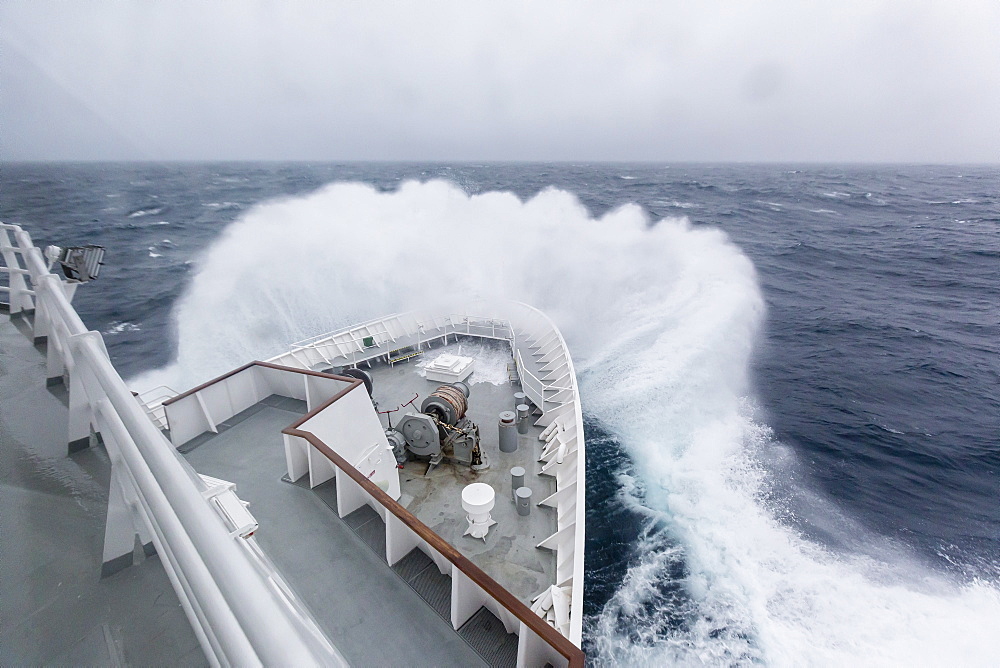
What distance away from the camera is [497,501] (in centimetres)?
894

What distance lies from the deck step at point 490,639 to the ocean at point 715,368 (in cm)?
555

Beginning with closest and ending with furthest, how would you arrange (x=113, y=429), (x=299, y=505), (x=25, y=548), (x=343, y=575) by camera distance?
(x=113, y=429), (x=25, y=548), (x=343, y=575), (x=299, y=505)

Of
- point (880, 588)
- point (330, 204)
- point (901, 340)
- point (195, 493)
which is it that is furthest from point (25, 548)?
point (330, 204)

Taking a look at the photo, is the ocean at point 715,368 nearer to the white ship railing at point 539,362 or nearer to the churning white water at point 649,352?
the churning white water at point 649,352

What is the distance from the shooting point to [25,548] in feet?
9.62

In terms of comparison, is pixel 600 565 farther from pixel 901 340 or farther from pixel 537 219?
pixel 537 219

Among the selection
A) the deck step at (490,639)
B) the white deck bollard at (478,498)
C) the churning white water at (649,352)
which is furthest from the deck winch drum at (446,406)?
the deck step at (490,639)

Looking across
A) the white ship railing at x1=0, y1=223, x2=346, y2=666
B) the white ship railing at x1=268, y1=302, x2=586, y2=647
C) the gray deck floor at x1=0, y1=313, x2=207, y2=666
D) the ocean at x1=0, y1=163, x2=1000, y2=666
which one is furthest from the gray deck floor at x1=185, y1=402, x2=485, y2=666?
the ocean at x1=0, y1=163, x2=1000, y2=666

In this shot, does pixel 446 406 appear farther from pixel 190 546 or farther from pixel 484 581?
pixel 190 546

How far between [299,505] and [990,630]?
1321 centimetres

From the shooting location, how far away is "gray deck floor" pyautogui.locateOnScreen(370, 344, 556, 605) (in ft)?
23.9

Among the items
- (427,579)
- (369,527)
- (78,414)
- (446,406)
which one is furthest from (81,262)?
(427,579)

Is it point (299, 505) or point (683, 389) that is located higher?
point (299, 505)

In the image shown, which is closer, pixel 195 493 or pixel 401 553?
pixel 195 493
